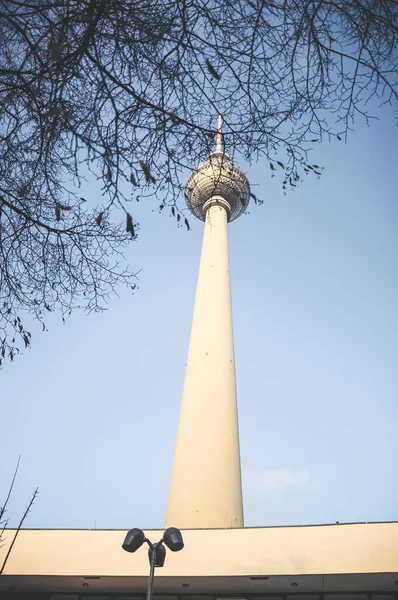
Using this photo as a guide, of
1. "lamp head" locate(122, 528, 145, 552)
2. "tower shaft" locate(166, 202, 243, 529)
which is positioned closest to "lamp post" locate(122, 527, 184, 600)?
"lamp head" locate(122, 528, 145, 552)

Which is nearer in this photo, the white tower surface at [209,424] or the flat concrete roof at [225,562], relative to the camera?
the flat concrete roof at [225,562]

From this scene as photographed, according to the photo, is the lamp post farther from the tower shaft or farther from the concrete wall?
the tower shaft

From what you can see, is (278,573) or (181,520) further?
(181,520)

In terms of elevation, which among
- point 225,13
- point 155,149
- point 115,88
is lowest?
point 155,149

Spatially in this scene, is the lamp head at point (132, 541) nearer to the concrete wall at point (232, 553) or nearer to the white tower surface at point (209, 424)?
the concrete wall at point (232, 553)

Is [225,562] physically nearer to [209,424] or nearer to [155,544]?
[155,544]

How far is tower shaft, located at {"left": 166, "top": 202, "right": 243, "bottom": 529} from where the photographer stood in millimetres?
12391

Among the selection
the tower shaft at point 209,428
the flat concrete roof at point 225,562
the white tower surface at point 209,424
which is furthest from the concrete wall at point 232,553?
the tower shaft at point 209,428

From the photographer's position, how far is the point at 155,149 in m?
4.11

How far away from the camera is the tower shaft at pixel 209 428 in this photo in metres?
12.4

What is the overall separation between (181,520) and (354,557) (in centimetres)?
532

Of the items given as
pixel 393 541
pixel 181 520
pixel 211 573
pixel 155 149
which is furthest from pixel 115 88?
pixel 181 520

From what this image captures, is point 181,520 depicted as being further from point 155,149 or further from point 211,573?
point 155,149

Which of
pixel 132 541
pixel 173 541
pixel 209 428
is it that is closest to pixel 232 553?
pixel 173 541
